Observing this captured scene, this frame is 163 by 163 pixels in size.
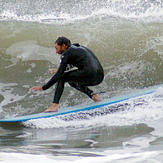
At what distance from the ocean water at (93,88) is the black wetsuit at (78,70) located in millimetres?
455

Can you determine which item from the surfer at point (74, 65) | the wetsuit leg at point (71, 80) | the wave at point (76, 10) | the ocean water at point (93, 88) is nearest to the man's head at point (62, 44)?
the surfer at point (74, 65)

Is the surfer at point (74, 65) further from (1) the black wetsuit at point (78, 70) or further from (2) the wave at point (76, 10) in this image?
(2) the wave at point (76, 10)

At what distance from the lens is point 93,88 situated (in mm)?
6664

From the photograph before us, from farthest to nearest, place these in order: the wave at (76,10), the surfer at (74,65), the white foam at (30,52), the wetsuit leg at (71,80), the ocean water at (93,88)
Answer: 1. the wave at (76,10)
2. the white foam at (30,52)
3. the wetsuit leg at (71,80)
4. the surfer at (74,65)
5. the ocean water at (93,88)

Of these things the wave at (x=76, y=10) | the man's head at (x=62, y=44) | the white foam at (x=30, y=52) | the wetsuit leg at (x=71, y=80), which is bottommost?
the wetsuit leg at (x=71, y=80)

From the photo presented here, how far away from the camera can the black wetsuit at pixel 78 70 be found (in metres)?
5.07

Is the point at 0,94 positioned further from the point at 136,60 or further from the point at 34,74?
the point at 136,60

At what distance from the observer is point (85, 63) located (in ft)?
16.9

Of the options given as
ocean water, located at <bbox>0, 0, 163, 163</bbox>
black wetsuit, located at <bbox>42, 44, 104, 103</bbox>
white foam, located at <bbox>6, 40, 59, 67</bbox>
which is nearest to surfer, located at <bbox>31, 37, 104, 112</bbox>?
black wetsuit, located at <bbox>42, 44, 104, 103</bbox>

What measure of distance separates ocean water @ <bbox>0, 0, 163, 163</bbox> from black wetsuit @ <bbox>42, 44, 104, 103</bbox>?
0.46m

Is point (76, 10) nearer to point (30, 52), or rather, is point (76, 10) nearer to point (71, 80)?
point (30, 52)

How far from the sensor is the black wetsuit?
5066 millimetres

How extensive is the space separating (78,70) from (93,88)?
150 cm

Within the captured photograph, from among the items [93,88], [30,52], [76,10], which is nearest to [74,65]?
[93,88]
